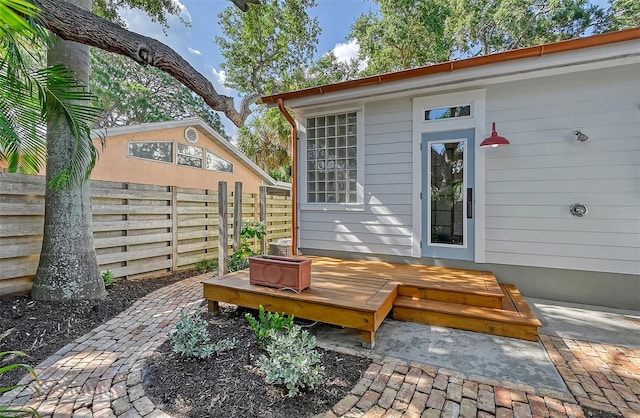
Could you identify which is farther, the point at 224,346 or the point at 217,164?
the point at 217,164

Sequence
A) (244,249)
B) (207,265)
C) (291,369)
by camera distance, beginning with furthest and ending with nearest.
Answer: (207,265)
(244,249)
(291,369)

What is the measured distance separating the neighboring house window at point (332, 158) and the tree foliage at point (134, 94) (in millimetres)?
8742

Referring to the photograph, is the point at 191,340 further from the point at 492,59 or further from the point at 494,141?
the point at 492,59

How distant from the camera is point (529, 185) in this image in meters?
3.82

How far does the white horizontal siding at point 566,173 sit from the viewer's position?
344 centimetres

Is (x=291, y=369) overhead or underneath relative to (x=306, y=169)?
underneath

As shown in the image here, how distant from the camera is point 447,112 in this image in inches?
166

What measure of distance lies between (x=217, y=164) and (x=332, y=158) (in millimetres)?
7233

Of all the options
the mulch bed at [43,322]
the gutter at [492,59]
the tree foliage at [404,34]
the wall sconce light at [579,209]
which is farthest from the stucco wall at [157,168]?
the wall sconce light at [579,209]

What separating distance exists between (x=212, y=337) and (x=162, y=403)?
95 cm

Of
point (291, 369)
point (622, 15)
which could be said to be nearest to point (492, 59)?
point (291, 369)

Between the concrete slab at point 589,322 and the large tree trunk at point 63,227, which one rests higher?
the large tree trunk at point 63,227

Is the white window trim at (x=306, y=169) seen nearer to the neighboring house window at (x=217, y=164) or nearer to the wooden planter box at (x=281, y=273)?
the wooden planter box at (x=281, y=273)

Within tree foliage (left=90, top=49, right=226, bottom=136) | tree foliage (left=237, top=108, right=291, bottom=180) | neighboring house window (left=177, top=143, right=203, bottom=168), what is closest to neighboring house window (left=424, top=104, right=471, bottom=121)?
neighboring house window (left=177, top=143, right=203, bottom=168)
